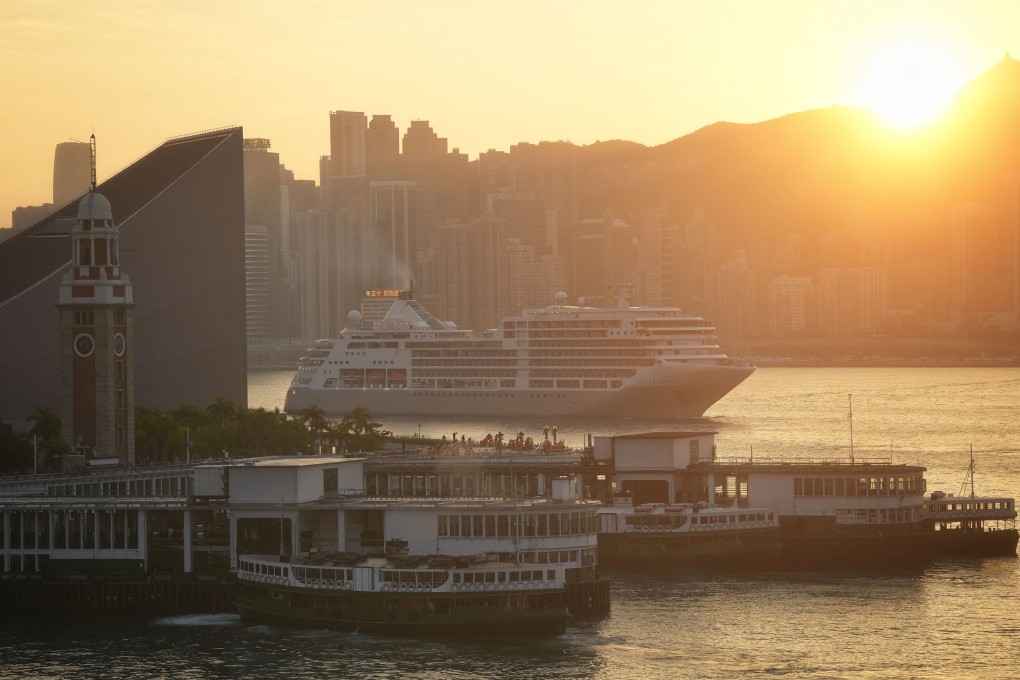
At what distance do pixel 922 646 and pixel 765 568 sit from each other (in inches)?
476

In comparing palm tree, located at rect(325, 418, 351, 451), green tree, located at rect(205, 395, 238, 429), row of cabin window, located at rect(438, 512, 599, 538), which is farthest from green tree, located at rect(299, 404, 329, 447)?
row of cabin window, located at rect(438, 512, 599, 538)

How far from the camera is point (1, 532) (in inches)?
2101

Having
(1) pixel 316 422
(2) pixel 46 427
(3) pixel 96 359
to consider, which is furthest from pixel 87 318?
(1) pixel 316 422

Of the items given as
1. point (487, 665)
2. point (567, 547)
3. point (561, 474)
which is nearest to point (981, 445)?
point (561, 474)

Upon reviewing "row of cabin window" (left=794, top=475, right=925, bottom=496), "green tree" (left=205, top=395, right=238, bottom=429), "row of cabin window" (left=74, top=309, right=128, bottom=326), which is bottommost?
"row of cabin window" (left=794, top=475, right=925, bottom=496)

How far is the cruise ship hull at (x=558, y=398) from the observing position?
421 feet

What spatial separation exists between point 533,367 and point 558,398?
137 inches

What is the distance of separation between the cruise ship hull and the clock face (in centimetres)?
5504

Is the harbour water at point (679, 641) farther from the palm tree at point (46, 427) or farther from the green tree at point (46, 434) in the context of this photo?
the palm tree at point (46, 427)

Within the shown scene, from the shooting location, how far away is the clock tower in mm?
66375

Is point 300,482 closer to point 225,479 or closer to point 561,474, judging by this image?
point 225,479

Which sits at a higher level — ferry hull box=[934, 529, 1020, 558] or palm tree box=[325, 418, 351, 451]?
palm tree box=[325, 418, 351, 451]

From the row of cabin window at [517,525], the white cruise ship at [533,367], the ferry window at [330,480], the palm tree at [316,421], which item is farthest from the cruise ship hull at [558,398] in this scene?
the row of cabin window at [517,525]

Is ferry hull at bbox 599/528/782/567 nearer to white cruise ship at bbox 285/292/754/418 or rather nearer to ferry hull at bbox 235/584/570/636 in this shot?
ferry hull at bbox 235/584/570/636
